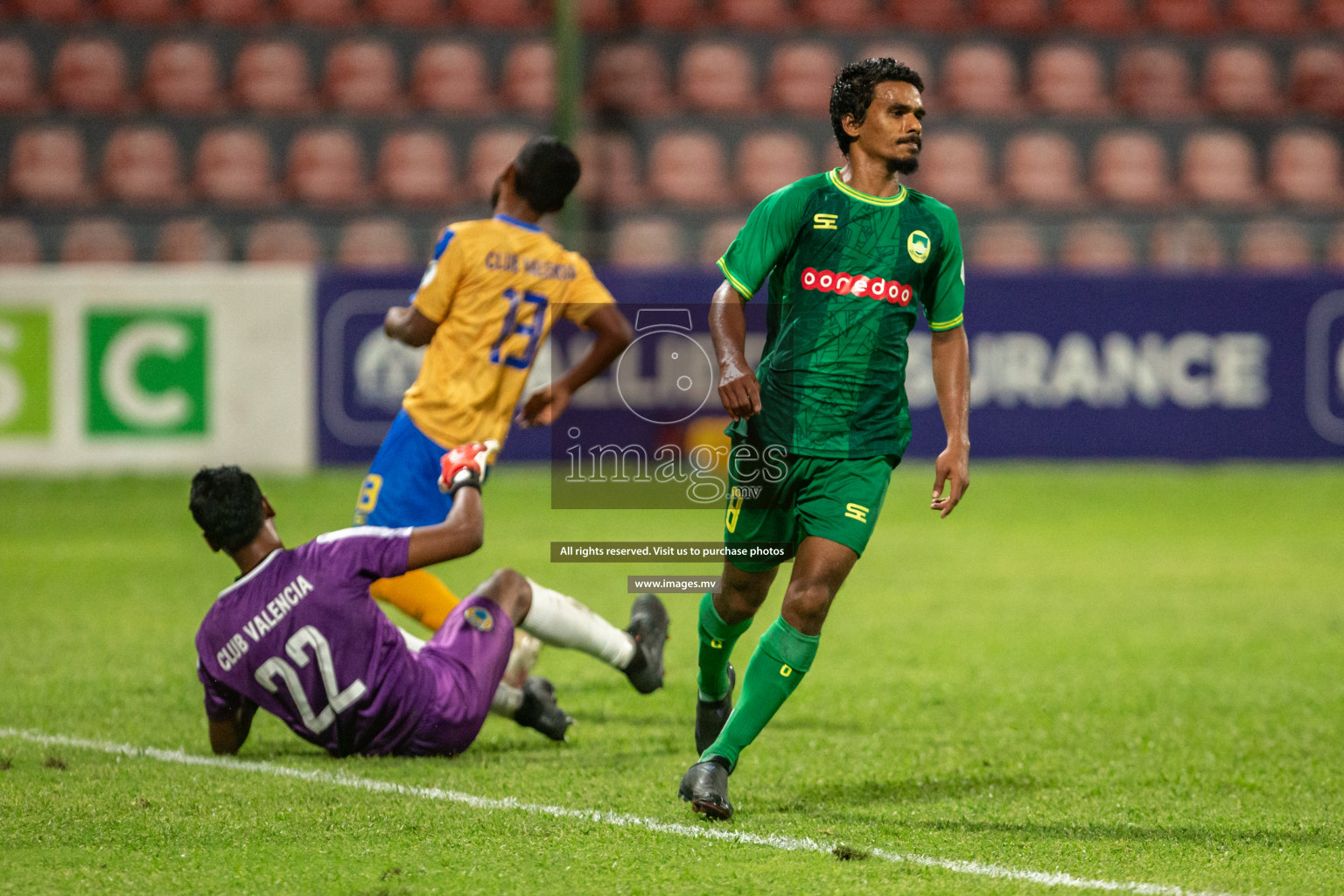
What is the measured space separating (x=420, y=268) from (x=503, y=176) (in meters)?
8.33

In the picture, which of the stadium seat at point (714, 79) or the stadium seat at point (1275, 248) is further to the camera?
the stadium seat at point (714, 79)

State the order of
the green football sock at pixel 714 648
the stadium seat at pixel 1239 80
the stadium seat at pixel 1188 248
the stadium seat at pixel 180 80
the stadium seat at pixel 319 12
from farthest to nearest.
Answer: the stadium seat at pixel 319 12 < the stadium seat at pixel 1239 80 < the stadium seat at pixel 180 80 < the stadium seat at pixel 1188 248 < the green football sock at pixel 714 648

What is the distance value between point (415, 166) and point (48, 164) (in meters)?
3.70

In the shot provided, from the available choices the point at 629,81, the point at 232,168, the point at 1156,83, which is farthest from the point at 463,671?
the point at 1156,83

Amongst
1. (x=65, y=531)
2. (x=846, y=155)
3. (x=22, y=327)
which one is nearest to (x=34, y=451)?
(x=22, y=327)

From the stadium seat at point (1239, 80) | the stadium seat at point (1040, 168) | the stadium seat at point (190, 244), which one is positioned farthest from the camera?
the stadium seat at point (1239, 80)

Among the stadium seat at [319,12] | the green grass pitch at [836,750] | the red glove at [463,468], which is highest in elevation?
the stadium seat at [319,12]

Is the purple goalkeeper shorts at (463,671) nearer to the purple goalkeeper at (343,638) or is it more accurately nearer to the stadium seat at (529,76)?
the purple goalkeeper at (343,638)

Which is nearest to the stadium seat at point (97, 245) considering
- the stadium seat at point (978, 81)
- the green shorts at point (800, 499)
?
the stadium seat at point (978, 81)

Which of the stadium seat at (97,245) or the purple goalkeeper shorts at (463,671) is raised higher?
the stadium seat at (97,245)

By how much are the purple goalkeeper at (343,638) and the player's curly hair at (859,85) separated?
1516 millimetres

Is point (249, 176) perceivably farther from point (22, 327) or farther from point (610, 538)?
point (610, 538)

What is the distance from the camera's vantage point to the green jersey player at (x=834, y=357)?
4500 millimetres

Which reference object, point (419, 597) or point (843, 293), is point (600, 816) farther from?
point (843, 293)
